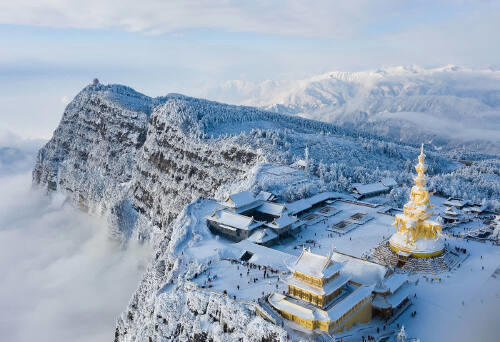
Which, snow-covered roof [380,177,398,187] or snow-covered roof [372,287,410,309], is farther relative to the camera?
snow-covered roof [380,177,398,187]

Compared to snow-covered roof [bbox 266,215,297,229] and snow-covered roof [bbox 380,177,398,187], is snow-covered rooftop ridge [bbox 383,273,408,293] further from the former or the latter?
Answer: snow-covered roof [bbox 380,177,398,187]

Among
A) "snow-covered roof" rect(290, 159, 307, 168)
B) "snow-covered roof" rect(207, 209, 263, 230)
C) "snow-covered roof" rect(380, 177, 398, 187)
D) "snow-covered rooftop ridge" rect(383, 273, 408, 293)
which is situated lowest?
"snow-covered rooftop ridge" rect(383, 273, 408, 293)

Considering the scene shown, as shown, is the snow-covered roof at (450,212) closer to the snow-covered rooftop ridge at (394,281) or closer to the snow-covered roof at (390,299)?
the snow-covered rooftop ridge at (394,281)

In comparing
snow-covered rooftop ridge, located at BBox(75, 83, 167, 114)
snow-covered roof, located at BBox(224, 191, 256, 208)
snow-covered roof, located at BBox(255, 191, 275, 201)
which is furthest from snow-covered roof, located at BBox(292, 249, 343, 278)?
snow-covered rooftop ridge, located at BBox(75, 83, 167, 114)

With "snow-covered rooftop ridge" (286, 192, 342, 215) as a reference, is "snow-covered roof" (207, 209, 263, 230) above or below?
below

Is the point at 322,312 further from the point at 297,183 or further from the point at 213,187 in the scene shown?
the point at 213,187

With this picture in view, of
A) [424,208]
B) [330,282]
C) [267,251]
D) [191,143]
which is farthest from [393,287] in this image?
[191,143]

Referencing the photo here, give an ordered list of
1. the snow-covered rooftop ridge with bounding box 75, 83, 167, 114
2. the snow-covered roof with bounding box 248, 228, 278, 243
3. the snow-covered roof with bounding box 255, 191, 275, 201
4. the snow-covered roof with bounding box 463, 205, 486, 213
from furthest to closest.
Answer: the snow-covered rooftop ridge with bounding box 75, 83, 167, 114
the snow-covered roof with bounding box 463, 205, 486, 213
the snow-covered roof with bounding box 255, 191, 275, 201
the snow-covered roof with bounding box 248, 228, 278, 243
